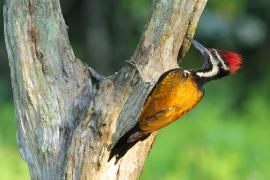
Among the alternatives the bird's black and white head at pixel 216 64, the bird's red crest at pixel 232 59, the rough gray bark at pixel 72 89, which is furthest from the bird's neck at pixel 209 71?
the rough gray bark at pixel 72 89

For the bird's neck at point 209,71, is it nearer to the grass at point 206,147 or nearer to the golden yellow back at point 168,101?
the golden yellow back at point 168,101

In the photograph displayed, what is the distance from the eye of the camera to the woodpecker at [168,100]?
4.98 meters

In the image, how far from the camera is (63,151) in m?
4.99

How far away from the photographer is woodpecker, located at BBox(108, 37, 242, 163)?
4984 millimetres

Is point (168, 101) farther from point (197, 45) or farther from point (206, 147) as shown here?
point (206, 147)

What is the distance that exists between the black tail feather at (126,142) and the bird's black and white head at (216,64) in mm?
671

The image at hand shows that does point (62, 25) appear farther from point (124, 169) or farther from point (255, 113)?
point (255, 113)

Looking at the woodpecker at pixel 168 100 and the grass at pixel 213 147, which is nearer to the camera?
the woodpecker at pixel 168 100

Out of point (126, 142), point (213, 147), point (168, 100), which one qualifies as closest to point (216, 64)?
point (168, 100)

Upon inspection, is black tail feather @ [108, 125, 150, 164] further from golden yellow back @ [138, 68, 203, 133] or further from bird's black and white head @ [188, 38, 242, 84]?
bird's black and white head @ [188, 38, 242, 84]

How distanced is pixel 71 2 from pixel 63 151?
8067 millimetres

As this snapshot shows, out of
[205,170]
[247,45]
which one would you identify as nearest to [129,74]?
[205,170]

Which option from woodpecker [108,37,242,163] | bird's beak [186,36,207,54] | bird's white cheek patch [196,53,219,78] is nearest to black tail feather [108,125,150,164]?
woodpecker [108,37,242,163]

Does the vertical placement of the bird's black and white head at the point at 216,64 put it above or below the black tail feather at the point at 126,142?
above
